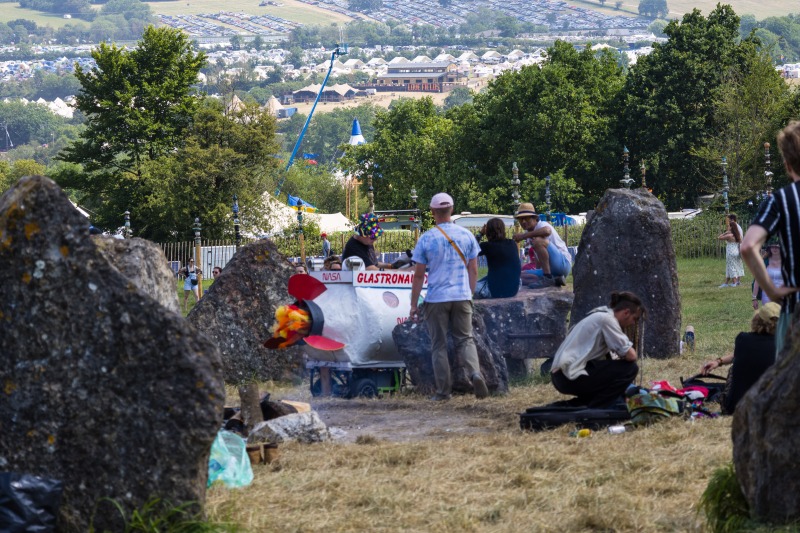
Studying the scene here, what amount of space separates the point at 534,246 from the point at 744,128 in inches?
1433

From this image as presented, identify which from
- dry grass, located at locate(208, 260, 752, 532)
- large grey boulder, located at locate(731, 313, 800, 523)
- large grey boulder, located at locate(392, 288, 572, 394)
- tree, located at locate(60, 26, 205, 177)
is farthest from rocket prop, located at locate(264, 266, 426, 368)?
tree, located at locate(60, 26, 205, 177)

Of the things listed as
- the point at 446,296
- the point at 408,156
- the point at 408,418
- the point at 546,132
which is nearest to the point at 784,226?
the point at 408,418

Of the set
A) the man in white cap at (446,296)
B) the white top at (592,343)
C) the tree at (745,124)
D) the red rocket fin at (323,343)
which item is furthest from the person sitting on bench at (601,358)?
the tree at (745,124)

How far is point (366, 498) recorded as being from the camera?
720 centimetres

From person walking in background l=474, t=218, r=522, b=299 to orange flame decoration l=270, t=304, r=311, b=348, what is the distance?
6.64 feet

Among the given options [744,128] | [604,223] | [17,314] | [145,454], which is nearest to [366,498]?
[145,454]

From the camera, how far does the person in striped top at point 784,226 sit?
250 inches

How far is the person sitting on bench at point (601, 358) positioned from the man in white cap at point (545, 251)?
434 centimetres

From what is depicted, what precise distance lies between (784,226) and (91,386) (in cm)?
344

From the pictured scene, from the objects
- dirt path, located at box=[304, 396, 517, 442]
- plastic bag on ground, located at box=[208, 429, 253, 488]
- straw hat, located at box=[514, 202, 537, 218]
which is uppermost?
straw hat, located at box=[514, 202, 537, 218]

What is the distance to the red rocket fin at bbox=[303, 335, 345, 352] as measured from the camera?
40.0ft

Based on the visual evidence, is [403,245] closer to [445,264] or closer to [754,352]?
[445,264]

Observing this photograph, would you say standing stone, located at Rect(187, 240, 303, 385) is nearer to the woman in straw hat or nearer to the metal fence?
the woman in straw hat

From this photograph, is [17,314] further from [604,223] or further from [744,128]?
[744,128]
